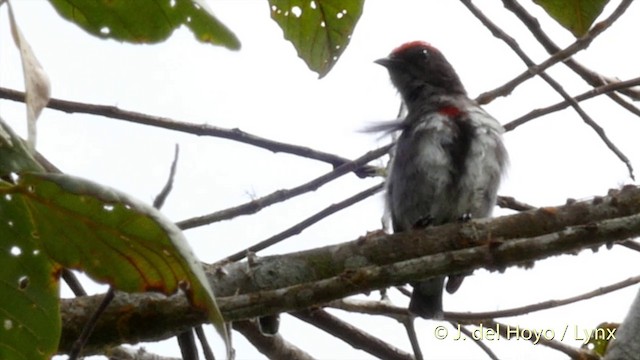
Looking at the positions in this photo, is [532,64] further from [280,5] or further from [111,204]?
[111,204]

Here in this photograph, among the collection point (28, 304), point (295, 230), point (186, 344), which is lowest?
point (28, 304)

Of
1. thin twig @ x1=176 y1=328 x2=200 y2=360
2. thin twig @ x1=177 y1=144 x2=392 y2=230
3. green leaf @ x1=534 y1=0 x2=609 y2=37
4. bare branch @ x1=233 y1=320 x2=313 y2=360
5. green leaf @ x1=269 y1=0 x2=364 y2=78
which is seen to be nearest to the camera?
green leaf @ x1=534 y1=0 x2=609 y2=37

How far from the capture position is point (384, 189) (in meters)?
5.02

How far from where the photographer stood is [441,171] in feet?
14.8

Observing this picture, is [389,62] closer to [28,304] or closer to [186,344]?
[186,344]

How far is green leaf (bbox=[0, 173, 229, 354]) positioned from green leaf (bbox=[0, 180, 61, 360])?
0.05m

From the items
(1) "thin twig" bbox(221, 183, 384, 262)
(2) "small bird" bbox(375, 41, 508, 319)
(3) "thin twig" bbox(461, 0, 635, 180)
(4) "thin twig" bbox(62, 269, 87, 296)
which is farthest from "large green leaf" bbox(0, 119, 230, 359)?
(2) "small bird" bbox(375, 41, 508, 319)

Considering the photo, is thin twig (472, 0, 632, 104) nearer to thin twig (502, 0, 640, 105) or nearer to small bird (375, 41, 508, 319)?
thin twig (502, 0, 640, 105)

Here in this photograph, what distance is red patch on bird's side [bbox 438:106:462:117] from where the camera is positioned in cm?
476

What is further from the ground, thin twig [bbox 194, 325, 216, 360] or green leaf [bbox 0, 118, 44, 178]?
thin twig [bbox 194, 325, 216, 360]

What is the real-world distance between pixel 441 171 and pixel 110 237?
3254 mm

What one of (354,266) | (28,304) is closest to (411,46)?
(354,266)

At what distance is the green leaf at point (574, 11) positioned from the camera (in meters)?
1.78

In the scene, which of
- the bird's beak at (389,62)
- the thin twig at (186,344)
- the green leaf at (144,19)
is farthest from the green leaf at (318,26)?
the bird's beak at (389,62)
